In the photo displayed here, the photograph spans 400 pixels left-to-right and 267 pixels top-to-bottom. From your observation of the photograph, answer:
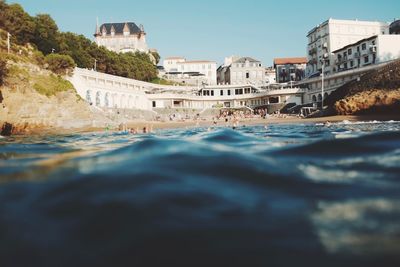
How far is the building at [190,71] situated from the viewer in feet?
350

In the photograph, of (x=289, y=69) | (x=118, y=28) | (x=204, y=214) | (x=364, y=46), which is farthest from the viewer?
(x=118, y=28)

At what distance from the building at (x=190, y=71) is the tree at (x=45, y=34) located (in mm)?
47613

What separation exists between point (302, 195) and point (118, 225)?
6.70 ft

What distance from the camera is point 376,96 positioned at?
148ft

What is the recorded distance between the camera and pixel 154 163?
5195mm

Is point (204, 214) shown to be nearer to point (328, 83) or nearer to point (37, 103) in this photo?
point (37, 103)

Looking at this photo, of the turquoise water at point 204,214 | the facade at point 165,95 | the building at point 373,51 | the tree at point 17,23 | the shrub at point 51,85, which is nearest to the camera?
the turquoise water at point 204,214

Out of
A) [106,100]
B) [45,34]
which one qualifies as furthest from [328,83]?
[45,34]

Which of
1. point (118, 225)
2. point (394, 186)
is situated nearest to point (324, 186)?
point (394, 186)

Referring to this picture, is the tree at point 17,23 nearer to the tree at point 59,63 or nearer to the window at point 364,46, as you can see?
the tree at point 59,63

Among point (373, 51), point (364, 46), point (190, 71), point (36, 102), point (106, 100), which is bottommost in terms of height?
point (36, 102)

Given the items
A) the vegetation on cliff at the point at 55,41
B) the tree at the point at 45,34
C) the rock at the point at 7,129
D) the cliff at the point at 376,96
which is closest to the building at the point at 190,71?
A: the vegetation on cliff at the point at 55,41

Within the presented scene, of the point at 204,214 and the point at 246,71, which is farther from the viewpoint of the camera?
the point at 246,71

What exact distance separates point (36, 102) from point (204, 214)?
42513 millimetres
